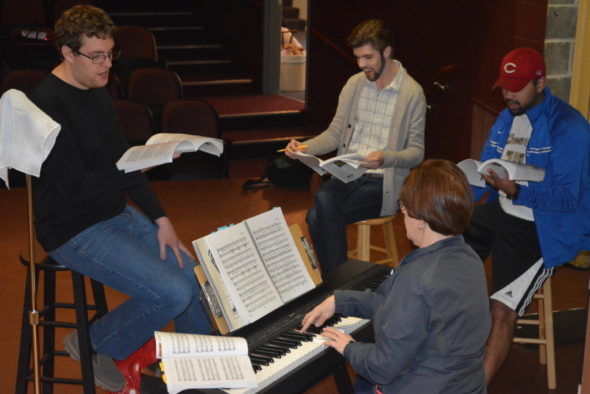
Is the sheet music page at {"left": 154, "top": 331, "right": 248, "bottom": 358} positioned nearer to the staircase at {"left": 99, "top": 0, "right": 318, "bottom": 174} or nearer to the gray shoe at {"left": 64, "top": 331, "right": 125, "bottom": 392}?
the gray shoe at {"left": 64, "top": 331, "right": 125, "bottom": 392}

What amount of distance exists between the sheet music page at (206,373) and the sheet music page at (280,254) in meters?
0.49

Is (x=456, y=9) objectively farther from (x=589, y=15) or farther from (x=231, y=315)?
(x=231, y=315)

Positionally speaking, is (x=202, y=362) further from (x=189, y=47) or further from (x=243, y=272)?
(x=189, y=47)

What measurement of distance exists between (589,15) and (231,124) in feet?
16.2

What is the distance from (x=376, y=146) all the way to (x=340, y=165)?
1.25ft

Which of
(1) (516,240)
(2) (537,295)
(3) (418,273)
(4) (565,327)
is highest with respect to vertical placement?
(3) (418,273)

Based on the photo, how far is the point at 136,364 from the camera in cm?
321

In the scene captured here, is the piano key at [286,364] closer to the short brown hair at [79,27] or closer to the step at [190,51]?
the short brown hair at [79,27]

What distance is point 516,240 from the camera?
3.88 meters

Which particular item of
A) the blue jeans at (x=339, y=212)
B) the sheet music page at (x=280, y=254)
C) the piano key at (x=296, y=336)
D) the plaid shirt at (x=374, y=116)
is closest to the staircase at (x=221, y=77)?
the plaid shirt at (x=374, y=116)

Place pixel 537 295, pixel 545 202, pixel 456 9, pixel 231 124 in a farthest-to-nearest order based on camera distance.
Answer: pixel 231 124
pixel 456 9
pixel 537 295
pixel 545 202

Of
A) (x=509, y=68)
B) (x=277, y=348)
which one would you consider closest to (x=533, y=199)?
(x=509, y=68)

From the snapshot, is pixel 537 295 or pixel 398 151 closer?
pixel 537 295

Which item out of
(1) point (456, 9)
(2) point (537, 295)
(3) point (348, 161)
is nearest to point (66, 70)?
(3) point (348, 161)
